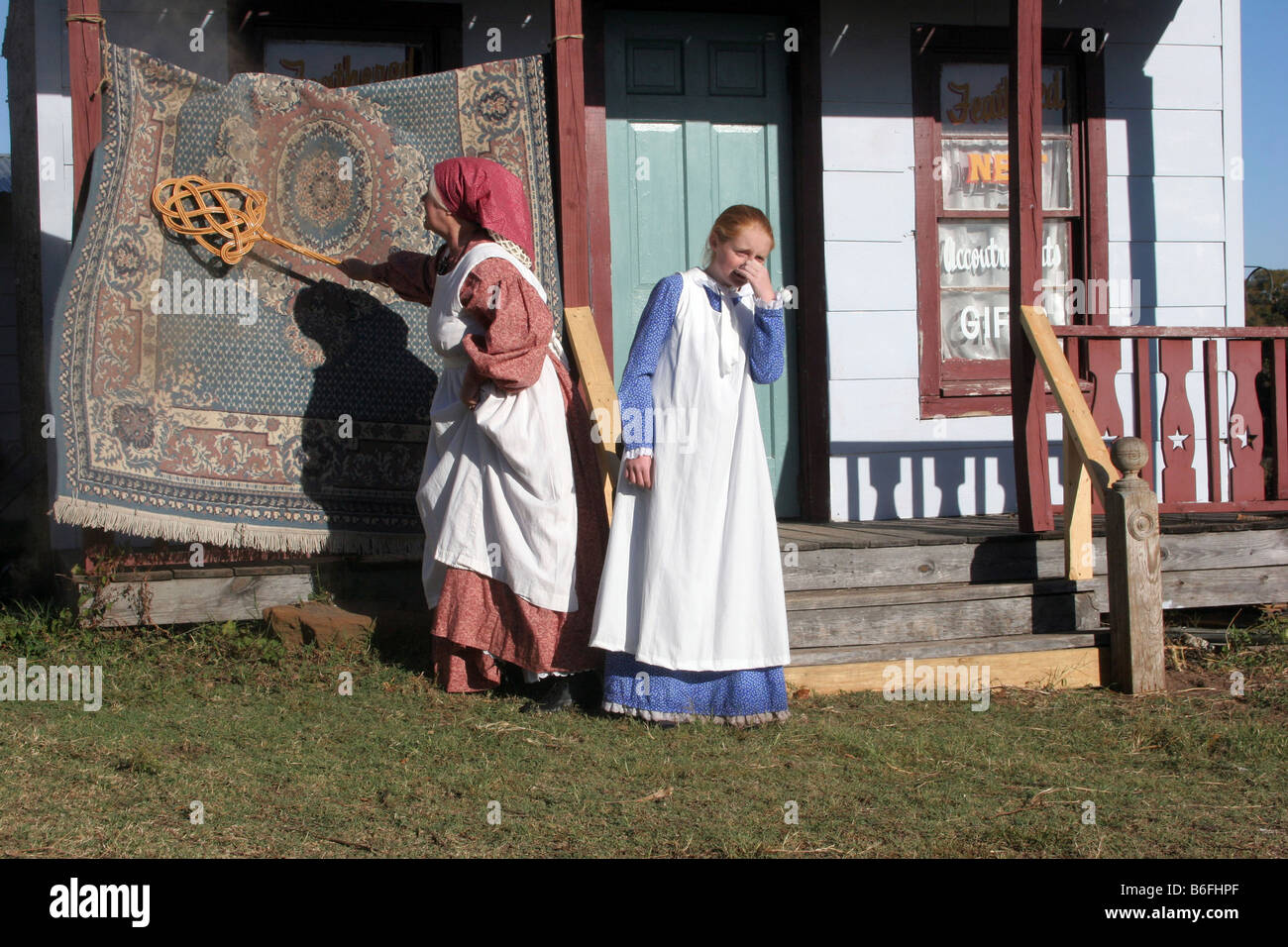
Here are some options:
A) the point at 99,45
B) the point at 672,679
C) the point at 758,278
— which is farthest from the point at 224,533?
the point at 758,278

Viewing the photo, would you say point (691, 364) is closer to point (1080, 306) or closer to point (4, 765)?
point (4, 765)

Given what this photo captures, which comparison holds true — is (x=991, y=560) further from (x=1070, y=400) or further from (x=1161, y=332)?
(x=1161, y=332)

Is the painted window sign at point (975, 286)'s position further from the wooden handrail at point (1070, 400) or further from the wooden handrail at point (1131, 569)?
the wooden handrail at point (1131, 569)

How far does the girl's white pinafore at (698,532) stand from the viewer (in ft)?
13.4

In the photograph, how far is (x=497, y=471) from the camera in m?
4.37

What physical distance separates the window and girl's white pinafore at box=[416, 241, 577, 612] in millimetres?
3002

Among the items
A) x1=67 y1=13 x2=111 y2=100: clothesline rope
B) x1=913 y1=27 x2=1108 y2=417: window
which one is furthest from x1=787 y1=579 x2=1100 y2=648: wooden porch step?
x1=67 y1=13 x2=111 y2=100: clothesline rope

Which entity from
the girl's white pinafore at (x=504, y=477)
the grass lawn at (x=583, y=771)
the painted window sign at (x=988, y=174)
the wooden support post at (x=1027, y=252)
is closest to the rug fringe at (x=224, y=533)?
the grass lawn at (x=583, y=771)

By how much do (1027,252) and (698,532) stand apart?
2.41m

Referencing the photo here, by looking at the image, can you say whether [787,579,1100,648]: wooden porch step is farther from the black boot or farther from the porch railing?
the black boot

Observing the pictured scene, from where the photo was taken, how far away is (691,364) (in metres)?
4.13

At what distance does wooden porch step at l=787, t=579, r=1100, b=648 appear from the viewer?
15.8 ft

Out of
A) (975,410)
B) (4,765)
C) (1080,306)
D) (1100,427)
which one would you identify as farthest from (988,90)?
(4,765)

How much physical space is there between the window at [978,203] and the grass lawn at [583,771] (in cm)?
245
